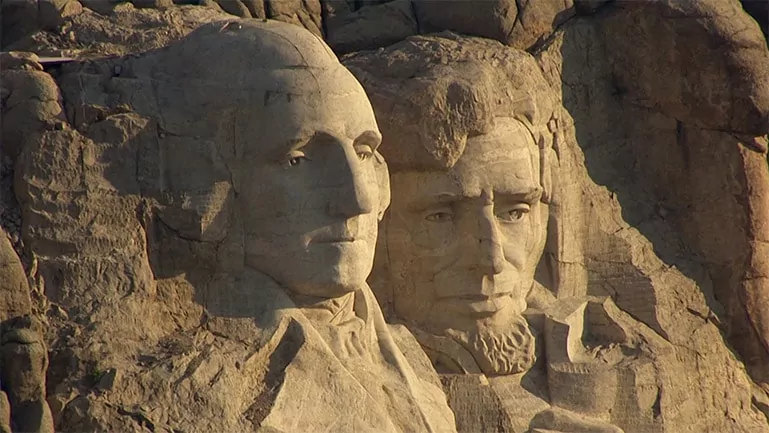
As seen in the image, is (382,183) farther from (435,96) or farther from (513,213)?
(513,213)

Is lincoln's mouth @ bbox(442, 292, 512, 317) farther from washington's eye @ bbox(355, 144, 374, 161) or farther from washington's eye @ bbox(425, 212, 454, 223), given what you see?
washington's eye @ bbox(355, 144, 374, 161)

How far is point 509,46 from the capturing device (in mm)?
19141

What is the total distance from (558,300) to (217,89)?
3.98 m

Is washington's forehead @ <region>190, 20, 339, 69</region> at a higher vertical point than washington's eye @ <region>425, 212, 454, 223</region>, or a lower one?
higher

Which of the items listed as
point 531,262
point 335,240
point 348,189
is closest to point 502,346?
point 531,262

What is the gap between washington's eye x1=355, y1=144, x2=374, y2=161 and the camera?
53.0 feet

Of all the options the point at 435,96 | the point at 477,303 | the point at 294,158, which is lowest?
the point at 477,303

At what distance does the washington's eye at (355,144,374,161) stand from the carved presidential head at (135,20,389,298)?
7.6 inches

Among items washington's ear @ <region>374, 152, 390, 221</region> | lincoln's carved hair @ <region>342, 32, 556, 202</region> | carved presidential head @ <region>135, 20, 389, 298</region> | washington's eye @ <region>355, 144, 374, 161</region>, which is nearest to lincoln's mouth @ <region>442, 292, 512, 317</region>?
lincoln's carved hair @ <region>342, 32, 556, 202</region>

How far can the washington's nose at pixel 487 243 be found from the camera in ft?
58.7

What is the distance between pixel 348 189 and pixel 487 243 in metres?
2.28

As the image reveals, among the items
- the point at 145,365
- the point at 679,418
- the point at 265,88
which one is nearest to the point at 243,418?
the point at 145,365

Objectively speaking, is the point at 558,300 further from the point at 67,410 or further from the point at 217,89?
the point at 67,410

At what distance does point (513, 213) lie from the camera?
18250mm
